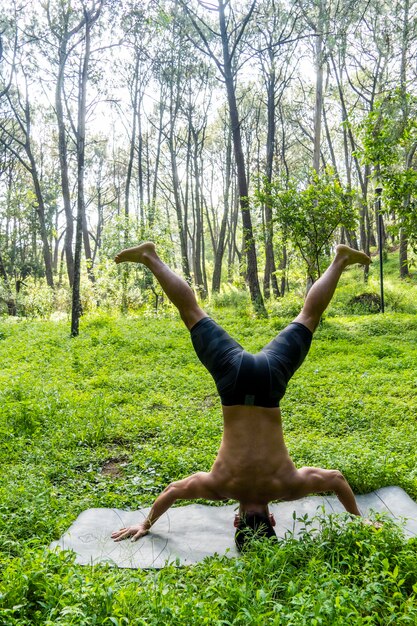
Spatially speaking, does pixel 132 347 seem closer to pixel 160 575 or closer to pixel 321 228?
pixel 321 228

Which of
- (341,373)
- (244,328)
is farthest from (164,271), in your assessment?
(244,328)

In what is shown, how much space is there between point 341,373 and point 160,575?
21.5 feet

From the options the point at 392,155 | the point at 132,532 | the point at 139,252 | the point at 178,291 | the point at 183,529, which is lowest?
the point at 183,529

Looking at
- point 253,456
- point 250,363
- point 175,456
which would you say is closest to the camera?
point 253,456

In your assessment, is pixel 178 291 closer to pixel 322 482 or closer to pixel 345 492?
pixel 322 482

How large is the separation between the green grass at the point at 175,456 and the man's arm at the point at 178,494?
20.1 inches

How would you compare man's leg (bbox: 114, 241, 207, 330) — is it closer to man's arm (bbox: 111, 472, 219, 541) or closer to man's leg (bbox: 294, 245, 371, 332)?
man's leg (bbox: 294, 245, 371, 332)

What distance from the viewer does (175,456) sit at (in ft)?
18.9

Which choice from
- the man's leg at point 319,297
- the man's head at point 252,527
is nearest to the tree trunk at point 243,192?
the man's leg at point 319,297

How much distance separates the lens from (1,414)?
681cm

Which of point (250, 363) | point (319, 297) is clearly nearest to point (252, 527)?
point (250, 363)

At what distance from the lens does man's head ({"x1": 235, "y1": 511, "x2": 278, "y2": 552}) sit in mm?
3691

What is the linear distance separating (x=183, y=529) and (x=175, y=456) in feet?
4.44

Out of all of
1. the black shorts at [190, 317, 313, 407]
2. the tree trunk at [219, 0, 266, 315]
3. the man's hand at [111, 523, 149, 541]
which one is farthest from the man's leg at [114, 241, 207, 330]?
the tree trunk at [219, 0, 266, 315]
